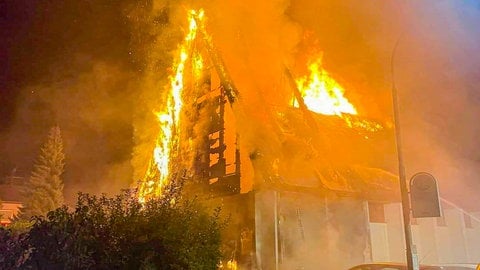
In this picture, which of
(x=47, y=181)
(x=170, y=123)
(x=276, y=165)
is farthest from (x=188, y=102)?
(x=47, y=181)

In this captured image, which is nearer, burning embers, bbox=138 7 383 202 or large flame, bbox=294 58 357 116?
burning embers, bbox=138 7 383 202

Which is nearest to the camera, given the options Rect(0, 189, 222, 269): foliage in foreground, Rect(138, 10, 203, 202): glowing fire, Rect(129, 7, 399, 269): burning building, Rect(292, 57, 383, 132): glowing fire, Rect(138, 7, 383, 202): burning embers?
Rect(0, 189, 222, 269): foliage in foreground

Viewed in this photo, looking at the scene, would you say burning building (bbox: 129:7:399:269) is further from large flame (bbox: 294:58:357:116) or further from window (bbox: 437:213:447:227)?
window (bbox: 437:213:447:227)

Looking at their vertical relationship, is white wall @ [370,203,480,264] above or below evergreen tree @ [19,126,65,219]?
below

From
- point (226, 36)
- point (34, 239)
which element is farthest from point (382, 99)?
point (34, 239)

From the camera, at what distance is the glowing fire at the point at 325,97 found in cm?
1639

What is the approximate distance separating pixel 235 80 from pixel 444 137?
1131cm

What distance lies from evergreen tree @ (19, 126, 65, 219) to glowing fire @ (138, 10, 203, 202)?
2186 centimetres

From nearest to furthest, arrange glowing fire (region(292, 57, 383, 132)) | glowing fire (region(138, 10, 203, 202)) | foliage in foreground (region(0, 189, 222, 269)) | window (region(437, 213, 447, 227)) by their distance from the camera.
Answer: foliage in foreground (region(0, 189, 222, 269)), glowing fire (region(138, 10, 203, 202)), glowing fire (region(292, 57, 383, 132)), window (region(437, 213, 447, 227))

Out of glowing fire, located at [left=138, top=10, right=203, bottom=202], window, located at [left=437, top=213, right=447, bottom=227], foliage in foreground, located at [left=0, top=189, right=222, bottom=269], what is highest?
glowing fire, located at [left=138, top=10, right=203, bottom=202]

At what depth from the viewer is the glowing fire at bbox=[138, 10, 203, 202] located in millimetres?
16172

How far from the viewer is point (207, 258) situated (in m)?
7.89

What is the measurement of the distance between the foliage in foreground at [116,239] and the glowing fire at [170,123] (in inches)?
305

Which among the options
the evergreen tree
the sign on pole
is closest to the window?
the sign on pole
